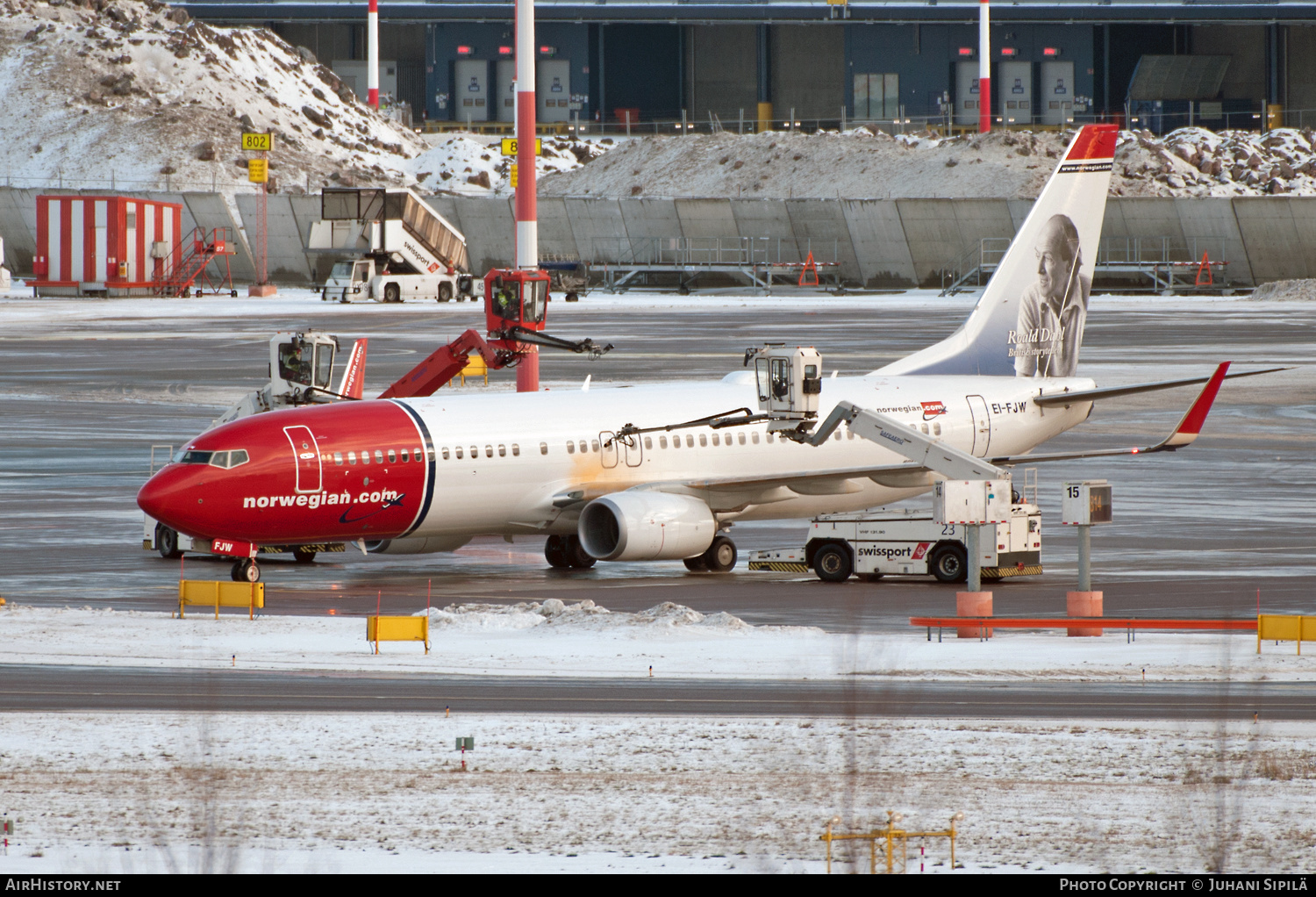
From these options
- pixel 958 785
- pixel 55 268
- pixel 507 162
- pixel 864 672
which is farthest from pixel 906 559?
pixel 507 162

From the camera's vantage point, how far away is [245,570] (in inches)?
1375

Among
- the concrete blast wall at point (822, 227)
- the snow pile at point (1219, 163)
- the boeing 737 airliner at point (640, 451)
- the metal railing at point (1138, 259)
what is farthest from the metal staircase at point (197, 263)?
the boeing 737 airliner at point (640, 451)

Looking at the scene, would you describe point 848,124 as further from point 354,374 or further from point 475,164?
point 354,374

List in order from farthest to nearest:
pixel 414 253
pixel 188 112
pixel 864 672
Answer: pixel 188 112, pixel 414 253, pixel 864 672

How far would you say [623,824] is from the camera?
56.4ft

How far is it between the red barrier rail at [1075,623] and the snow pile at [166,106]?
11106 centimetres

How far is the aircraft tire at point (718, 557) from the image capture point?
3778 cm

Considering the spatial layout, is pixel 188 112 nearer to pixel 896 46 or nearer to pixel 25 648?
pixel 896 46

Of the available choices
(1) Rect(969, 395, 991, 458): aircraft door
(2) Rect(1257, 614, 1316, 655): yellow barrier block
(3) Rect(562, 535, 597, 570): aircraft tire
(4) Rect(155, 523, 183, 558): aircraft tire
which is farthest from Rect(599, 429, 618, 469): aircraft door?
(2) Rect(1257, 614, 1316, 655): yellow barrier block

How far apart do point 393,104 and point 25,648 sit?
13333 cm

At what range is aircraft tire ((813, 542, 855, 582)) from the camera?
36344 mm

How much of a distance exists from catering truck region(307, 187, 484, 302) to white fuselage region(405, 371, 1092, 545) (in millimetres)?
74019

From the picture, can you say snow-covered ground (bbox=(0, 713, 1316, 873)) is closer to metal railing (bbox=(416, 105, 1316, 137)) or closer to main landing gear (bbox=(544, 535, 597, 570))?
main landing gear (bbox=(544, 535, 597, 570))

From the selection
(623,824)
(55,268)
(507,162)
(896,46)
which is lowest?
(623,824)
